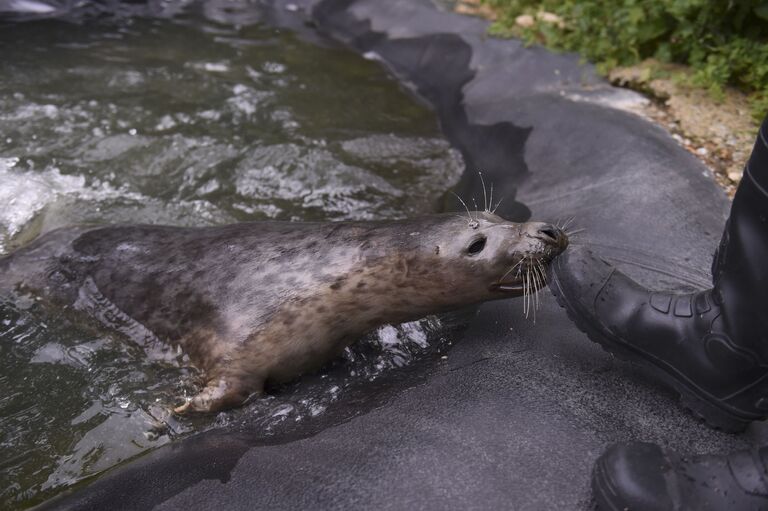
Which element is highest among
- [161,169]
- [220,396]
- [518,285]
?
[518,285]

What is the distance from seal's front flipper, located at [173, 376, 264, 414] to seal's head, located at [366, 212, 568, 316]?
79 cm

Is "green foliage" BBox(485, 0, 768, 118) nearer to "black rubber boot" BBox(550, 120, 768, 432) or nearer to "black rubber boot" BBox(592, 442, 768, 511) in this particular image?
"black rubber boot" BBox(550, 120, 768, 432)

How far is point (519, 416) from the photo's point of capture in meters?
2.47

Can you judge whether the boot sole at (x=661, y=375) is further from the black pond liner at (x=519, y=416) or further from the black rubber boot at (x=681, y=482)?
the black rubber boot at (x=681, y=482)

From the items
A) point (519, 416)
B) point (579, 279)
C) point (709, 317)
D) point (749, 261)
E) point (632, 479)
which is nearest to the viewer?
point (632, 479)

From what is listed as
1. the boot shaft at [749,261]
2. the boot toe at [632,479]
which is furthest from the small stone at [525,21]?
the boot toe at [632,479]

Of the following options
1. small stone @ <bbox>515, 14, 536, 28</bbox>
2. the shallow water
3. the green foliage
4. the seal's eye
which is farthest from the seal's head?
small stone @ <bbox>515, 14, 536, 28</bbox>

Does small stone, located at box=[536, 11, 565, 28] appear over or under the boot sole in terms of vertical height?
over

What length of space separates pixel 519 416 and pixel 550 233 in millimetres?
818

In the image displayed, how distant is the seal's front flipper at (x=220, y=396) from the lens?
280cm

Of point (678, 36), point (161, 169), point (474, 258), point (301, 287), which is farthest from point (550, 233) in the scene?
point (678, 36)

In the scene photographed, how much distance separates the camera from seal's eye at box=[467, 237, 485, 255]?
294 centimetres

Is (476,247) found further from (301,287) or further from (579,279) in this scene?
(301,287)

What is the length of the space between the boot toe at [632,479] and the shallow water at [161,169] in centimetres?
110
